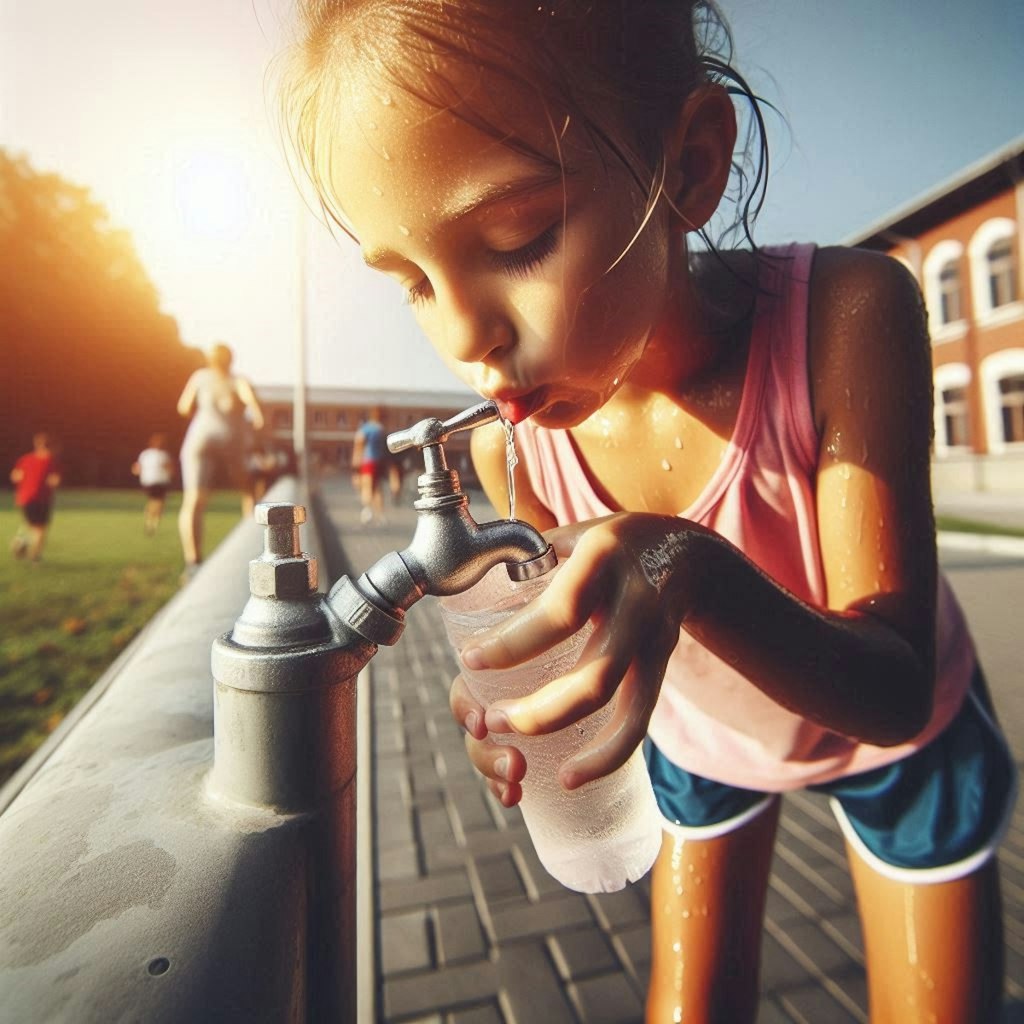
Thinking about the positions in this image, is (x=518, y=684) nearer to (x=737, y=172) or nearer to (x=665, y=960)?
(x=737, y=172)

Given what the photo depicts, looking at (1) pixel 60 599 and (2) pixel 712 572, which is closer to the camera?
(2) pixel 712 572

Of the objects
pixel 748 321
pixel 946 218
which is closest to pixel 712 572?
pixel 748 321

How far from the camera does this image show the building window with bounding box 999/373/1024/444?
19047 mm

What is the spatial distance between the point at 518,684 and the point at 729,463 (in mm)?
522

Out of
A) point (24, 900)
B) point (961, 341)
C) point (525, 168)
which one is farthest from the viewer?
point (961, 341)

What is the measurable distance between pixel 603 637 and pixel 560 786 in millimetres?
329

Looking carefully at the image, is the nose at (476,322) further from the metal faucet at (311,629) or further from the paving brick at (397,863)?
the paving brick at (397,863)

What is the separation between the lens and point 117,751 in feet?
2.92


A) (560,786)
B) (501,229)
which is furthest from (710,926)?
(501,229)

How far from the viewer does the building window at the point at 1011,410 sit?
19.0 metres

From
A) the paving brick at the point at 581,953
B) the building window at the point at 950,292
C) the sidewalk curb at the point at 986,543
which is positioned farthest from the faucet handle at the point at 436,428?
the building window at the point at 950,292

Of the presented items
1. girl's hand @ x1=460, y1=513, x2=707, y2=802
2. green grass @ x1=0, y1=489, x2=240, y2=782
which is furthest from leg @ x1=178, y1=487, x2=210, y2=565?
girl's hand @ x1=460, y1=513, x2=707, y2=802

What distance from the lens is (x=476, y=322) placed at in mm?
771

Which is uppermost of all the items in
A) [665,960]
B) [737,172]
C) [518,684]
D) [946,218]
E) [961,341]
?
[946,218]
